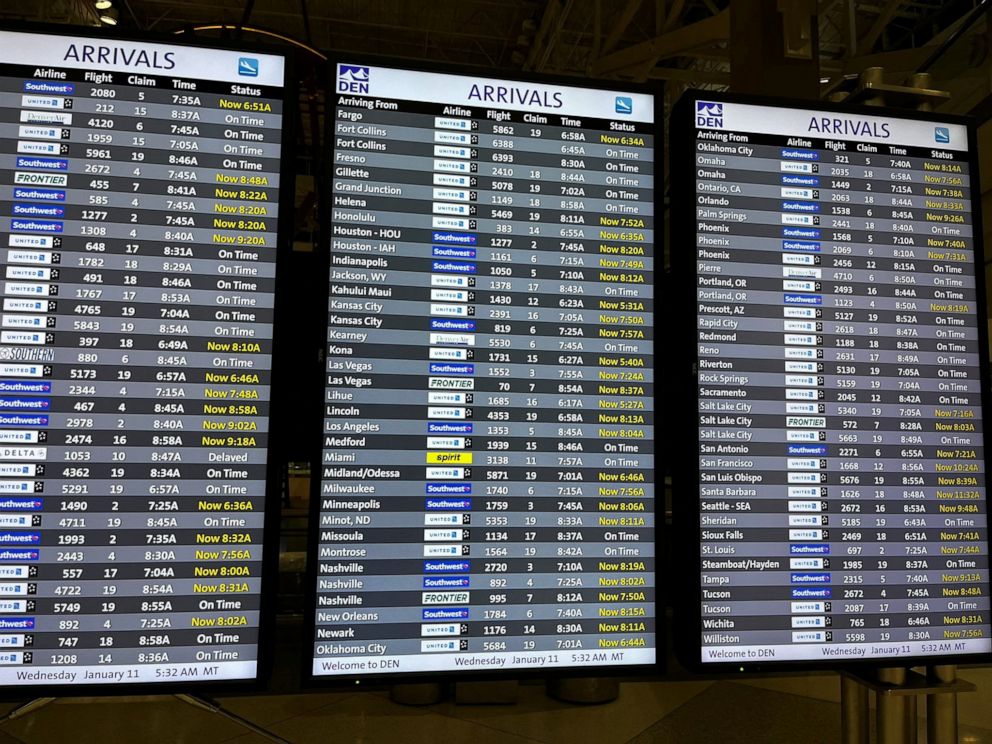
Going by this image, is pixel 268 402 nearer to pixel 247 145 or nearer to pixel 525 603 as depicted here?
pixel 247 145

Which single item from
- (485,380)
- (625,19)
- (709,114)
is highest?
(625,19)

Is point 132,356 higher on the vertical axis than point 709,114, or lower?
lower

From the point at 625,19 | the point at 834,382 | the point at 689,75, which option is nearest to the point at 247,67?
the point at 834,382

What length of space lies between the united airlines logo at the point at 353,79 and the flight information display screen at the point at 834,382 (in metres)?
0.78

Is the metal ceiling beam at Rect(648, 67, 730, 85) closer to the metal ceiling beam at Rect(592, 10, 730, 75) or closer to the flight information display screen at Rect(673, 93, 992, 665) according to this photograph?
the metal ceiling beam at Rect(592, 10, 730, 75)

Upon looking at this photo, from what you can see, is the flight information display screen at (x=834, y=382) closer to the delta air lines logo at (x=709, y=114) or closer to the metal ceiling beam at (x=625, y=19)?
the delta air lines logo at (x=709, y=114)

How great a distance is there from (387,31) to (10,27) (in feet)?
37.6

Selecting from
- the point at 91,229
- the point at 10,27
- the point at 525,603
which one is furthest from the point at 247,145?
the point at 525,603

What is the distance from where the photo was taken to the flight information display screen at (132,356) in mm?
1405

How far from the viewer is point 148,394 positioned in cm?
146

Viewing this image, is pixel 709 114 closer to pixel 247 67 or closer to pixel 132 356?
pixel 247 67

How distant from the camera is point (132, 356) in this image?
1.46 metres

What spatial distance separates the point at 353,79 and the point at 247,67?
0.23 meters

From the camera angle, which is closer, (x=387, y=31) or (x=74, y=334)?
(x=74, y=334)
